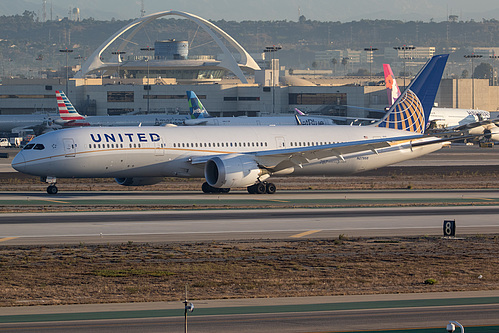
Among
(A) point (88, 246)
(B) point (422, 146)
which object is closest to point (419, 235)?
(A) point (88, 246)

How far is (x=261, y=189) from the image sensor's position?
179 ft

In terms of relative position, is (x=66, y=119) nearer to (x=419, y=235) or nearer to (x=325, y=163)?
(x=325, y=163)

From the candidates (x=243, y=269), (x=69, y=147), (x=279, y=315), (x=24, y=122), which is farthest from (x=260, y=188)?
(x=24, y=122)

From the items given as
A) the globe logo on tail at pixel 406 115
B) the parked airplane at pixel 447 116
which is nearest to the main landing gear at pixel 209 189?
the globe logo on tail at pixel 406 115

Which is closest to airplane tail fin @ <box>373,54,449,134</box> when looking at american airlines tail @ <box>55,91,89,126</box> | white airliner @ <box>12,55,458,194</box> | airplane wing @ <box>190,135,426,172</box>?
white airliner @ <box>12,55,458,194</box>

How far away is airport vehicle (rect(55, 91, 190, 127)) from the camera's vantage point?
5276 inches

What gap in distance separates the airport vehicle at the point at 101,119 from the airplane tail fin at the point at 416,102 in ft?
244

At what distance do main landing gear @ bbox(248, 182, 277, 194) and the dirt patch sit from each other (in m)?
19.3

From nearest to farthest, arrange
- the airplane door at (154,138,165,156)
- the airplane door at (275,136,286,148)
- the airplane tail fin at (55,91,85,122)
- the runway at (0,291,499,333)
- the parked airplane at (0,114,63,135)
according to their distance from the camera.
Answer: the runway at (0,291,499,333)
the airplane door at (154,138,165,156)
the airplane door at (275,136,286,148)
the airplane tail fin at (55,91,85,122)
the parked airplane at (0,114,63,135)

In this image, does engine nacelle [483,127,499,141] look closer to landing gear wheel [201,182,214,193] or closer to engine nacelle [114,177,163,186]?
landing gear wheel [201,182,214,193]

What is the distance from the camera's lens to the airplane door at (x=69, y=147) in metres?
50.8

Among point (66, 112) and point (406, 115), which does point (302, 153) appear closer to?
point (406, 115)

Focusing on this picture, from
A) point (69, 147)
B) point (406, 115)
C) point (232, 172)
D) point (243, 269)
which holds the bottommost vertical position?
point (243, 269)

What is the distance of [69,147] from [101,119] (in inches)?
3756
